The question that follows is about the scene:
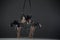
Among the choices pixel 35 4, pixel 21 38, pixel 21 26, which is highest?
pixel 35 4

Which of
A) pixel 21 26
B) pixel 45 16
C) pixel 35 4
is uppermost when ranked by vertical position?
pixel 35 4

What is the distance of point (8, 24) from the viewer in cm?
230

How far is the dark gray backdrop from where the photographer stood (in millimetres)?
2303

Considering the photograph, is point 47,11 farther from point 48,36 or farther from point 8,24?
point 8,24

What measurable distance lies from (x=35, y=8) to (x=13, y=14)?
1.26ft

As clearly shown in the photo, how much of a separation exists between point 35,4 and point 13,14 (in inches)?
16.0

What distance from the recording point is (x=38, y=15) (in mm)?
2309

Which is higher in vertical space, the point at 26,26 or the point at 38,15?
the point at 38,15

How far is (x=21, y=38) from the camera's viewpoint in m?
2.30

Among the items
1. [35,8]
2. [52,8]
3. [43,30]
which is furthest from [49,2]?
[43,30]

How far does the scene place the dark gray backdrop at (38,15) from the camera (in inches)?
90.7

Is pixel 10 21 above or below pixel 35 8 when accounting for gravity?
below

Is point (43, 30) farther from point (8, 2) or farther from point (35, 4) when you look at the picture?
point (8, 2)

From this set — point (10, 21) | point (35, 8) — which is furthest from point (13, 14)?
point (35, 8)
